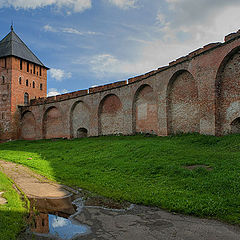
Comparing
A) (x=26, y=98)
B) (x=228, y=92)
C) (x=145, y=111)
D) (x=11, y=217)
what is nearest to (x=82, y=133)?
(x=145, y=111)

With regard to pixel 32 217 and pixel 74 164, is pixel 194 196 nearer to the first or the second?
pixel 32 217

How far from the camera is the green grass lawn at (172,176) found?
4.60m

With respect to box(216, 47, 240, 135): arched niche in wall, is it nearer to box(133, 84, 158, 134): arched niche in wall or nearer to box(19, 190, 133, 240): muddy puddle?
box(133, 84, 158, 134): arched niche in wall

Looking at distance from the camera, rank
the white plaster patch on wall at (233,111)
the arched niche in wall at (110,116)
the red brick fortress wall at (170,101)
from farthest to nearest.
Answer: the arched niche in wall at (110,116), the red brick fortress wall at (170,101), the white plaster patch on wall at (233,111)

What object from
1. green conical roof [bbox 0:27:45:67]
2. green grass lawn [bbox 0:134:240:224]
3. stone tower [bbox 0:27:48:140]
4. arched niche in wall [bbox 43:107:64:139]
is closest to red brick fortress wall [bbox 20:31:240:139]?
arched niche in wall [bbox 43:107:64:139]

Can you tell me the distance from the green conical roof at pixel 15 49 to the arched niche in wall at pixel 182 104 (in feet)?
69.8

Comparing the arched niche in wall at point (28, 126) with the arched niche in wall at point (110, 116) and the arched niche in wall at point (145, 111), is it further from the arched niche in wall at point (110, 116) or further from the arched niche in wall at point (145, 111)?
the arched niche in wall at point (145, 111)

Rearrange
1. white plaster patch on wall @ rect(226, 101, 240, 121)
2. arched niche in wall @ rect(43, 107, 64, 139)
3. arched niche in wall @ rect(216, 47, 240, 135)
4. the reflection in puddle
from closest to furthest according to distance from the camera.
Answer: the reflection in puddle
white plaster patch on wall @ rect(226, 101, 240, 121)
arched niche in wall @ rect(216, 47, 240, 135)
arched niche in wall @ rect(43, 107, 64, 139)

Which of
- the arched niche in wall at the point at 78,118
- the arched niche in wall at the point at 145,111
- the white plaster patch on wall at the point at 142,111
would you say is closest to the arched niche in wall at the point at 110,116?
the arched niche in wall at the point at 145,111

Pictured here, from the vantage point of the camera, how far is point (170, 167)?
706 centimetres

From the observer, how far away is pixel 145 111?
16281 mm

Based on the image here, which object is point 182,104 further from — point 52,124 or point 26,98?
point 26,98

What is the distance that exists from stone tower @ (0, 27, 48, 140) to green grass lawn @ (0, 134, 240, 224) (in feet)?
61.1

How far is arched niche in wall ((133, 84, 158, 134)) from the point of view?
15.5m
